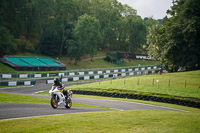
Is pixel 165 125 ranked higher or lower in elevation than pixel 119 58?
lower

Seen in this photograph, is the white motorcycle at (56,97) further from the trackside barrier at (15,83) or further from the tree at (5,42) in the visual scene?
the tree at (5,42)

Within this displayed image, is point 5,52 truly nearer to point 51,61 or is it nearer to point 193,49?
point 51,61

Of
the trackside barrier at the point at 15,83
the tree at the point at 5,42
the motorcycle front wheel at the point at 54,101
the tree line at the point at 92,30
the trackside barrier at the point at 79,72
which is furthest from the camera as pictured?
the tree at the point at 5,42

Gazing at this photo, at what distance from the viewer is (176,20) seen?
189 feet

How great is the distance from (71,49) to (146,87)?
43430 mm

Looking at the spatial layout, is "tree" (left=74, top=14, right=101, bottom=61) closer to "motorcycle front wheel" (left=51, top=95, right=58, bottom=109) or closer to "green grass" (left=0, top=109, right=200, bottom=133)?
"motorcycle front wheel" (left=51, top=95, right=58, bottom=109)

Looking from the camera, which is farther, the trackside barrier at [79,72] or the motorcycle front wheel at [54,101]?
the trackside barrier at [79,72]

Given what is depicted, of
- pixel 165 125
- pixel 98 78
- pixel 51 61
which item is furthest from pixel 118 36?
pixel 165 125

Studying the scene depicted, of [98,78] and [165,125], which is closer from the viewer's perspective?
[165,125]

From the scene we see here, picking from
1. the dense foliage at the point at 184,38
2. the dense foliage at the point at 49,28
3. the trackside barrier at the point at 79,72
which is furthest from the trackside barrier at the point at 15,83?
the dense foliage at the point at 184,38

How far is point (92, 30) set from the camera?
81375 mm

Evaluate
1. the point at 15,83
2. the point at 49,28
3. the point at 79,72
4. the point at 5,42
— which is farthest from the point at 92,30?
the point at 15,83

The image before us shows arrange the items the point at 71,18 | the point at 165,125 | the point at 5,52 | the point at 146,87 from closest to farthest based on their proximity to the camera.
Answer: the point at 165,125 → the point at 146,87 → the point at 5,52 → the point at 71,18

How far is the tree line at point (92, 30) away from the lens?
54406 mm
